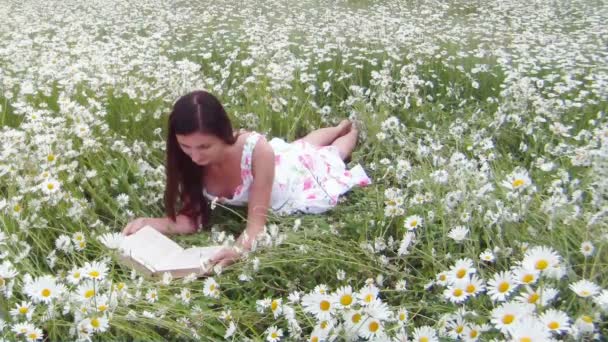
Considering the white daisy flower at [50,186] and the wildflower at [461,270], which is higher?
the wildflower at [461,270]

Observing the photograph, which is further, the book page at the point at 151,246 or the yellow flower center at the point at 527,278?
the book page at the point at 151,246

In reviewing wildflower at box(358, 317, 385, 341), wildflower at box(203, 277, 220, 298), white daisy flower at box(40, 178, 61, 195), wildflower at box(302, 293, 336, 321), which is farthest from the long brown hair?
wildflower at box(358, 317, 385, 341)

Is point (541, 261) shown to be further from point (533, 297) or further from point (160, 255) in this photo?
point (160, 255)

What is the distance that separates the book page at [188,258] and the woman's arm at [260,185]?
0.64 ft

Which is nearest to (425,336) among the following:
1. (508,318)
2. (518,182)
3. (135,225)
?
(508,318)

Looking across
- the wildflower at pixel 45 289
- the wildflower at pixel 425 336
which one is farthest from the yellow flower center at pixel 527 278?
the wildflower at pixel 45 289

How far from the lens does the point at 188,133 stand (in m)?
2.42

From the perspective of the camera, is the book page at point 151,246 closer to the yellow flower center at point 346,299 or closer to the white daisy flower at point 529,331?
the yellow flower center at point 346,299

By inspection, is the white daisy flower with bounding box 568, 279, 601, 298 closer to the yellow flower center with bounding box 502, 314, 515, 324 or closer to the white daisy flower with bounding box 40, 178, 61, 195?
the yellow flower center with bounding box 502, 314, 515, 324

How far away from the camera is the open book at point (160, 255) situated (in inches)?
87.0

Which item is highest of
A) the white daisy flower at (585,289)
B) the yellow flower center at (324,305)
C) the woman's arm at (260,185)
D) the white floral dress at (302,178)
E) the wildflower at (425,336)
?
the white daisy flower at (585,289)

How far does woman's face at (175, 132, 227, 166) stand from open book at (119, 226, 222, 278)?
346mm

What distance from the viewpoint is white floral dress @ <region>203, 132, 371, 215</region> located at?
9.25 ft

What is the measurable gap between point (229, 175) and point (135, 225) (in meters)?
0.51
